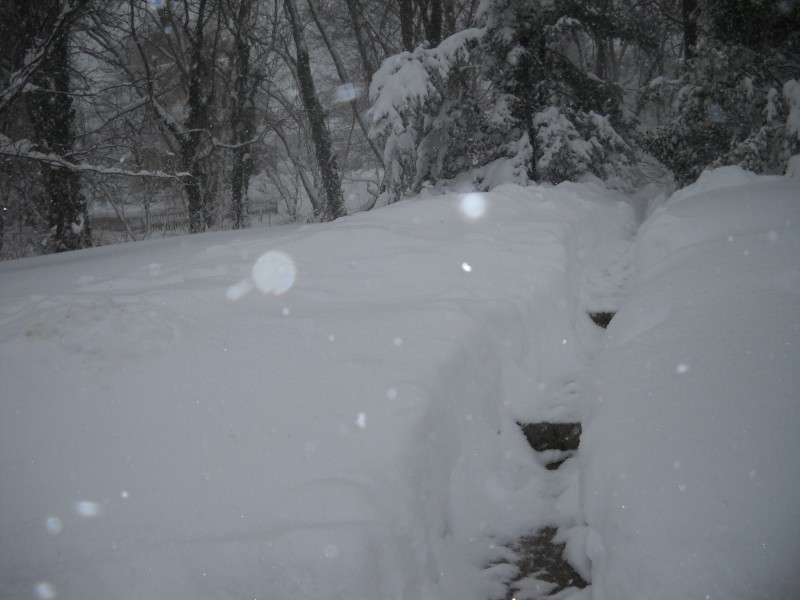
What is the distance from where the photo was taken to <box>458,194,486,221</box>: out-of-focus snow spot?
5.21 metres

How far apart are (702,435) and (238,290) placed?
2.50m

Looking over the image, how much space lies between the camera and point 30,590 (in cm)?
129

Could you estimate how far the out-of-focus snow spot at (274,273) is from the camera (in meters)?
3.23

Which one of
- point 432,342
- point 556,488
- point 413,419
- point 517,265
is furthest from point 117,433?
point 517,265

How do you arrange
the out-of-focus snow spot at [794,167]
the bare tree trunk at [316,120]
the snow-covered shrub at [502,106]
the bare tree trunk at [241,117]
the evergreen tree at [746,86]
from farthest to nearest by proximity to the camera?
the bare tree trunk at [241,117], the bare tree trunk at [316,120], the snow-covered shrub at [502,106], the evergreen tree at [746,86], the out-of-focus snow spot at [794,167]

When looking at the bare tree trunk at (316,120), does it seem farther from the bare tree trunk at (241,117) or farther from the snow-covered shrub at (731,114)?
the snow-covered shrub at (731,114)

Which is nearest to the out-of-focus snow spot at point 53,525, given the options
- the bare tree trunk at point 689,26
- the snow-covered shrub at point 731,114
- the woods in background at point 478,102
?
the woods in background at point 478,102

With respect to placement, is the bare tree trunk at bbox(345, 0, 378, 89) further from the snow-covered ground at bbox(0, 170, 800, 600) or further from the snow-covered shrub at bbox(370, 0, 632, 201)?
the snow-covered ground at bbox(0, 170, 800, 600)

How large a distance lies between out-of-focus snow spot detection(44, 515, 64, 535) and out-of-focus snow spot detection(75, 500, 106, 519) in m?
0.05

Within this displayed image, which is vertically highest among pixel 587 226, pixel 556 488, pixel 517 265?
pixel 587 226

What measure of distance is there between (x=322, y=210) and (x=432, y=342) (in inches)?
415

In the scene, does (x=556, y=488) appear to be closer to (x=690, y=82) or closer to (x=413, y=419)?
(x=413, y=419)

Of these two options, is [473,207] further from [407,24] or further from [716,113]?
[407,24]

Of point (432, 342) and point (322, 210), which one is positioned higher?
point (322, 210)
